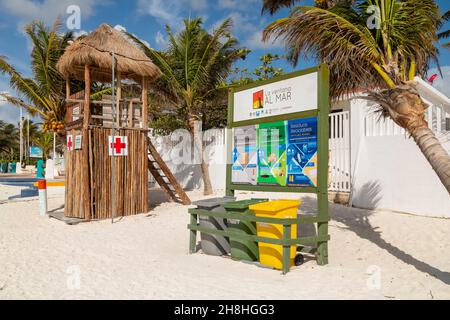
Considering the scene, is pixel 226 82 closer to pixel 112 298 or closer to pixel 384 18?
pixel 384 18

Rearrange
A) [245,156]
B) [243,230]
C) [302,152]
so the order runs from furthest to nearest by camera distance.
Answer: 1. [245,156]
2. [302,152]
3. [243,230]

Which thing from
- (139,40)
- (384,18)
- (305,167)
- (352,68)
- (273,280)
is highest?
(139,40)

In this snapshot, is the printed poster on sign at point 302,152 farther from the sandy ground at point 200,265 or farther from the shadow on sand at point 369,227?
the shadow on sand at point 369,227

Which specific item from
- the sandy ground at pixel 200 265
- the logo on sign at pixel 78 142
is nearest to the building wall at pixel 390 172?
the sandy ground at pixel 200 265

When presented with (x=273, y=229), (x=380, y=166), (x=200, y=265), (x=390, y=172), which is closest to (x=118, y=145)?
(x=200, y=265)

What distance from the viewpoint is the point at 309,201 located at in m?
10.9

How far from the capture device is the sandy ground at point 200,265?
14.9 ft

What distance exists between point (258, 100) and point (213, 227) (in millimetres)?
2505

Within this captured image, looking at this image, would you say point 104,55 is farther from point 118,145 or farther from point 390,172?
point 390,172

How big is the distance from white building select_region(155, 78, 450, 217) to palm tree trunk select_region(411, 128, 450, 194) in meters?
2.76

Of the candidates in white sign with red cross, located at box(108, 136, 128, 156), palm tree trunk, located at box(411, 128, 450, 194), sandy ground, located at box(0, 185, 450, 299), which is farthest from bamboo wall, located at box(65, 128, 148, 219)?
palm tree trunk, located at box(411, 128, 450, 194)

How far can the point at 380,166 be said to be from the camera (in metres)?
9.63
